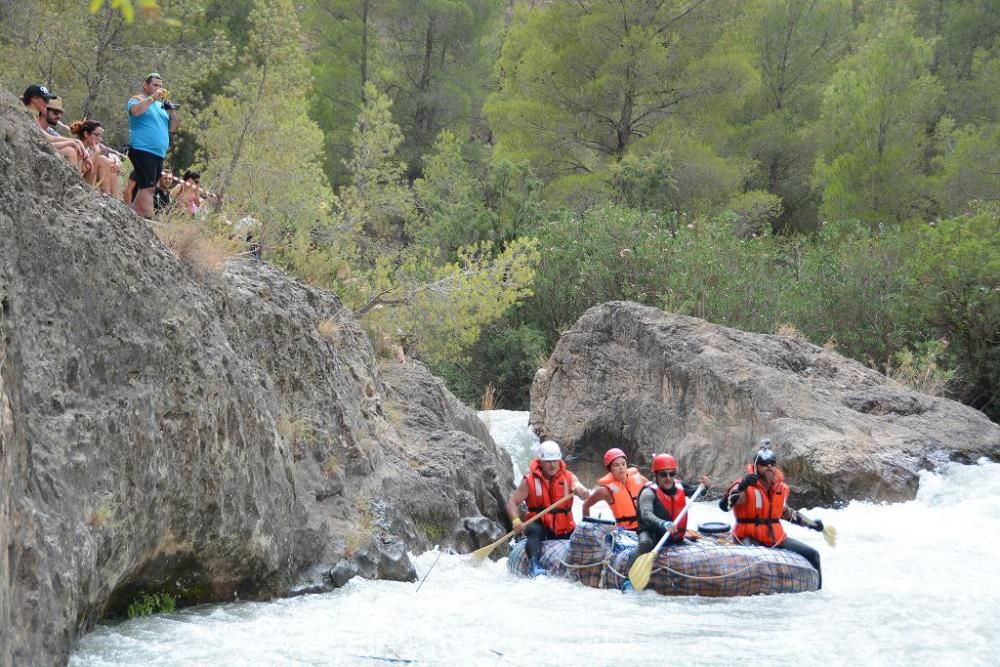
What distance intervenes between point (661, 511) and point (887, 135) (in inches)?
796

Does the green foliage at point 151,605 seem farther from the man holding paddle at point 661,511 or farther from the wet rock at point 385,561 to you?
the man holding paddle at point 661,511

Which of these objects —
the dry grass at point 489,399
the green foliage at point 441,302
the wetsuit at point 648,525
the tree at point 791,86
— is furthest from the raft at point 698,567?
the tree at point 791,86

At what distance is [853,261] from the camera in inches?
912

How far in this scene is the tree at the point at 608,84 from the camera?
2753cm

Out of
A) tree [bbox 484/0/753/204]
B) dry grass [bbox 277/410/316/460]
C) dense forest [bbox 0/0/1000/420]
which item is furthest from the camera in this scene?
tree [bbox 484/0/753/204]

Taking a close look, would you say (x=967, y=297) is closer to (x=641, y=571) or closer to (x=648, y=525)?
(x=648, y=525)

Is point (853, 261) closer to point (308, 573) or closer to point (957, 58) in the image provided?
Answer: point (957, 58)

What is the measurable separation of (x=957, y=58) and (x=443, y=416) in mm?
23066

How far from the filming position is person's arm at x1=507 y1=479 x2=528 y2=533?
418 inches

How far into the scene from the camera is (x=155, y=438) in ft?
23.2

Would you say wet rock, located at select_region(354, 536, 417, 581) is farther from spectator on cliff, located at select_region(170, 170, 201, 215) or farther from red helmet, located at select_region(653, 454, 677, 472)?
spectator on cliff, located at select_region(170, 170, 201, 215)

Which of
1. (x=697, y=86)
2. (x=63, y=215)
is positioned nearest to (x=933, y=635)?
(x=63, y=215)

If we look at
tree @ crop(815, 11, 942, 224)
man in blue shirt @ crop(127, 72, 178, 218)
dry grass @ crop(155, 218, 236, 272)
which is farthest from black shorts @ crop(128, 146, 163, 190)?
tree @ crop(815, 11, 942, 224)

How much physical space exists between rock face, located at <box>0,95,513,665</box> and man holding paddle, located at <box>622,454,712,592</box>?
6.57ft
